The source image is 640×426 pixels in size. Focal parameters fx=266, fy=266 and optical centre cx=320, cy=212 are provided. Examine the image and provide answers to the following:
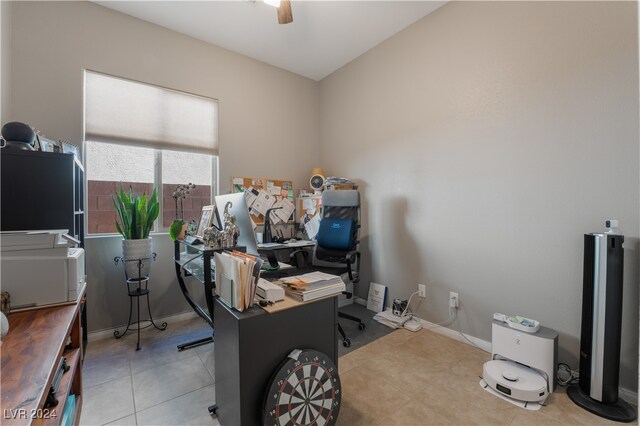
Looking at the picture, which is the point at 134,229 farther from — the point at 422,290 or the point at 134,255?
→ the point at 422,290

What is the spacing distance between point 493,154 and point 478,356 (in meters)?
1.64

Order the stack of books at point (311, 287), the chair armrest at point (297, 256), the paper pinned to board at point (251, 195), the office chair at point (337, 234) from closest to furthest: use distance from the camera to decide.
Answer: the stack of books at point (311, 287) → the office chair at point (337, 234) → the chair armrest at point (297, 256) → the paper pinned to board at point (251, 195)

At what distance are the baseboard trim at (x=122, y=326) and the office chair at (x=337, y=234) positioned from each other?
4.25 ft

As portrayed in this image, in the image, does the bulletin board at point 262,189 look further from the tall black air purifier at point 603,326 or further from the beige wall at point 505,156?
the tall black air purifier at point 603,326

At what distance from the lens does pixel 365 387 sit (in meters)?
1.77

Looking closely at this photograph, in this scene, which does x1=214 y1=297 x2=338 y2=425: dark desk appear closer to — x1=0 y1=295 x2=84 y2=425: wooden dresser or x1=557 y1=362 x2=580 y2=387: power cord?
x1=0 y1=295 x2=84 y2=425: wooden dresser

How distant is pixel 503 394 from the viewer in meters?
1.68

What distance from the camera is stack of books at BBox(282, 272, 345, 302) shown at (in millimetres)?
1321

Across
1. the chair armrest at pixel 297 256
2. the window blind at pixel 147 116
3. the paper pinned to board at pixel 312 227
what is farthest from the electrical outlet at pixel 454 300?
the window blind at pixel 147 116

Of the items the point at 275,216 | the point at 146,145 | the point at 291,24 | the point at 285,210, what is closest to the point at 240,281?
the point at 146,145

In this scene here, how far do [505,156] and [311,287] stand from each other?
1901 millimetres

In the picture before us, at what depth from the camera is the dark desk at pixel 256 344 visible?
3.81 ft

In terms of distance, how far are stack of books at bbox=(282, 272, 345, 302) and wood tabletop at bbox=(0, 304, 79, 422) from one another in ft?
2.82

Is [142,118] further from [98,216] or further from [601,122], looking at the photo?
[601,122]
